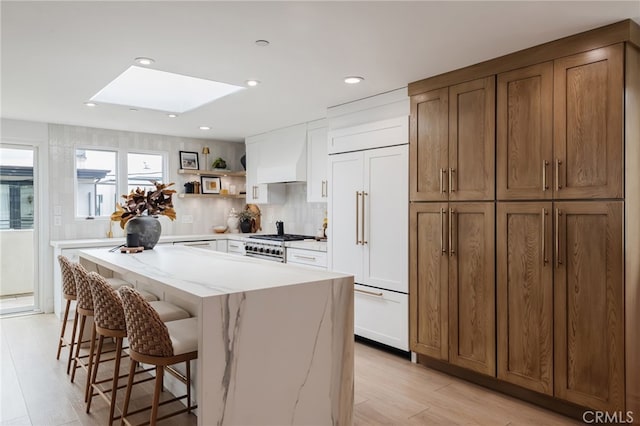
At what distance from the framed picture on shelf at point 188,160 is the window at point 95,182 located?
0.89 metres

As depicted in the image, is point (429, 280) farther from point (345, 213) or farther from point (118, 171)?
point (118, 171)

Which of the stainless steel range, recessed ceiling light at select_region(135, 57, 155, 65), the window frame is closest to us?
recessed ceiling light at select_region(135, 57, 155, 65)

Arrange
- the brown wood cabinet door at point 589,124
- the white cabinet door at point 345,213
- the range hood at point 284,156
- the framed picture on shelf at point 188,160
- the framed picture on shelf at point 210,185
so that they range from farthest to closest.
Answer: the framed picture on shelf at point 210,185
the framed picture on shelf at point 188,160
the range hood at point 284,156
the white cabinet door at point 345,213
the brown wood cabinet door at point 589,124

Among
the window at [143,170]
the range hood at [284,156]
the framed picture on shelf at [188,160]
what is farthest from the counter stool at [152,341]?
the framed picture on shelf at [188,160]

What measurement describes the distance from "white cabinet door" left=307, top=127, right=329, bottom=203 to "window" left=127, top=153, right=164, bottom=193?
7.73 ft

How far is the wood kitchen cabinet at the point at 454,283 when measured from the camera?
9.99 feet

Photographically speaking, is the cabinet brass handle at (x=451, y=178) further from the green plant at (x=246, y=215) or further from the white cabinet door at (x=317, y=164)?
the green plant at (x=246, y=215)

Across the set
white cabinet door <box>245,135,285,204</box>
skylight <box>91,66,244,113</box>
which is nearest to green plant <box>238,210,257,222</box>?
white cabinet door <box>245,135,285,204</box>

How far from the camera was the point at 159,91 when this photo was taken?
4.46m

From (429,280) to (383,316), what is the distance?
0.65 meters

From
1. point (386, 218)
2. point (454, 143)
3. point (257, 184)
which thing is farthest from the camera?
point (257, 184)

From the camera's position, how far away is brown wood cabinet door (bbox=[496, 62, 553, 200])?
270 cm

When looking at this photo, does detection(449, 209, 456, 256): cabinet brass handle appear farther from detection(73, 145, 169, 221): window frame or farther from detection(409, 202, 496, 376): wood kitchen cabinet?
detection(73, 145, 169, 221): window frame

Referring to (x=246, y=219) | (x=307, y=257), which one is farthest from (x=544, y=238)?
(x=246, y=219)
